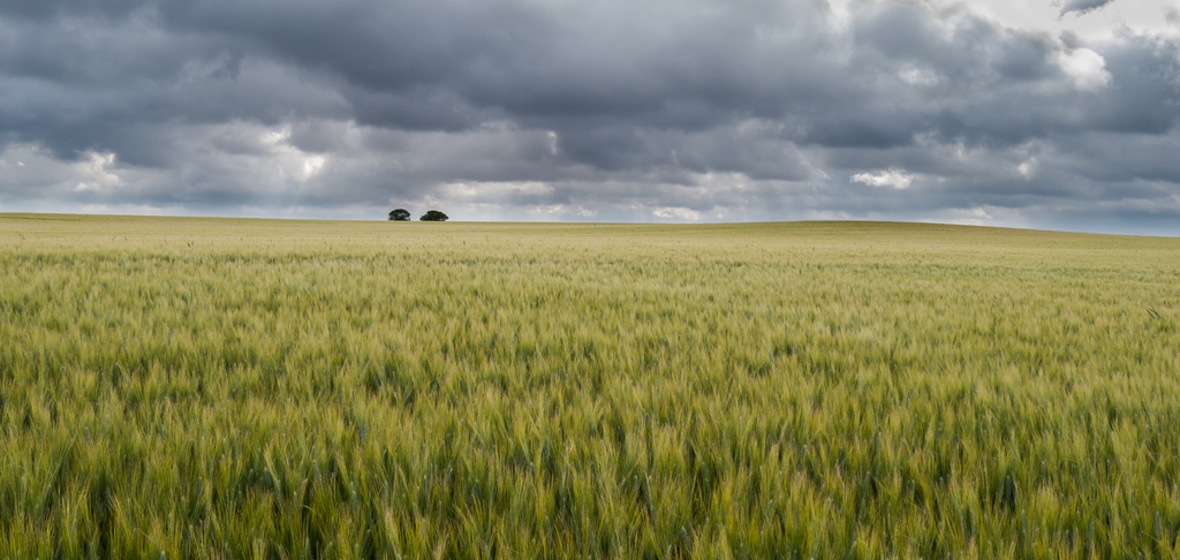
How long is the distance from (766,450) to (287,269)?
9.03 meters

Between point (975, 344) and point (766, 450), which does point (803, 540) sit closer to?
point (766, 450)

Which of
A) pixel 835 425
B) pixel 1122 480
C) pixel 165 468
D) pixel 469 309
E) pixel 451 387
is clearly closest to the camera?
pixel 165 468

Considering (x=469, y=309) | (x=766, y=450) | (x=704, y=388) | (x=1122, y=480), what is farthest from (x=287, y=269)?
(x=1122, y=480)

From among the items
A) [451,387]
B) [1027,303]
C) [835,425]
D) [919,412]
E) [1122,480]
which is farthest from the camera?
[1027,303]

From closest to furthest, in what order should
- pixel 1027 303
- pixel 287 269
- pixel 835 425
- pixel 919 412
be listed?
pixel 835 425 < pixel 919 412 < pixel 1027 303 < pixel 287 269

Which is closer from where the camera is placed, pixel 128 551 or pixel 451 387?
pixel 128 551

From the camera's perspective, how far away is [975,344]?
378cm

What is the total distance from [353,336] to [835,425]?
9.96 feet

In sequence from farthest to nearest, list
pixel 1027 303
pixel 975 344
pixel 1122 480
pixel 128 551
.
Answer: pixel 1027 303 < pixel 975 344 < pixel 1122 480 < pixel 128 551

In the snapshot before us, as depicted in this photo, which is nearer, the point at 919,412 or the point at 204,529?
the point at 204,529

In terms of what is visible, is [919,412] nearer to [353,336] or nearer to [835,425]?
[835,425]

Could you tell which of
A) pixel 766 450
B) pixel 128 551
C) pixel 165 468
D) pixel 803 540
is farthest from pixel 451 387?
pixel 803 540

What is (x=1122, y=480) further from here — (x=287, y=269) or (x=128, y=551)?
(x=287, y=269)

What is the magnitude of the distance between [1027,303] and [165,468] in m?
8.46
